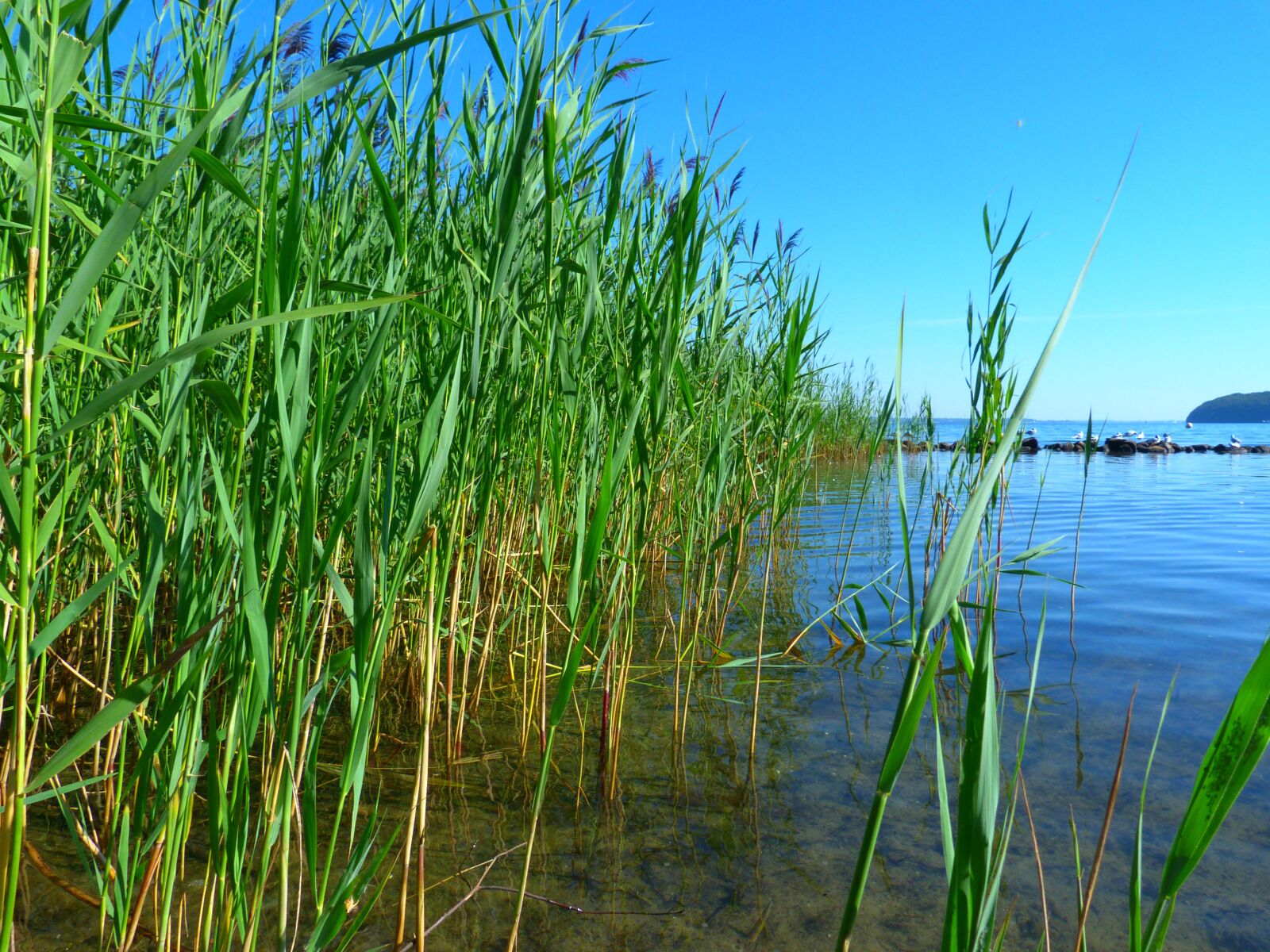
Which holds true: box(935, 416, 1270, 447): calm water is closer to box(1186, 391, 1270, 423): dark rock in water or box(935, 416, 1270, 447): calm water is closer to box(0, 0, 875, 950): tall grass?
box(0, 0, 875, 950): tall grass

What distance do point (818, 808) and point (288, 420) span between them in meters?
1.63

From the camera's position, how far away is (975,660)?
80 centimetres

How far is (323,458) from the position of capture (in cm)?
116

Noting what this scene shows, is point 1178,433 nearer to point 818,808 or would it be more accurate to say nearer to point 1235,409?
point 818,808

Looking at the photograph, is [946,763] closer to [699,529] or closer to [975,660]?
[699,529]

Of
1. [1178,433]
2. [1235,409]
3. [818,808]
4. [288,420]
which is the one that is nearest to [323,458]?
[288,420]

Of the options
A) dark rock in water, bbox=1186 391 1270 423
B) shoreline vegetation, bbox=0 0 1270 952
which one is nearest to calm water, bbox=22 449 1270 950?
shoreline vegetation, bbox=0 0 1270 952

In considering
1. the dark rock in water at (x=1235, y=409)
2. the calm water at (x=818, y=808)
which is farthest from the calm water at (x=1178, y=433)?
the dark rock in water at (x=1235, y=409)

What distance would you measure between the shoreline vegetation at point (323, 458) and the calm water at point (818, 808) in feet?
0.27

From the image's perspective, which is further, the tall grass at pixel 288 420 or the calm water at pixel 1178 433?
the calm water at pixel 1178 433

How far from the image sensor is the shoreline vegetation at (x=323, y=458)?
849 mm

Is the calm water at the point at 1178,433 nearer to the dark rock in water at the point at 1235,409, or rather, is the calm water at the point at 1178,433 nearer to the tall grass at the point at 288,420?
the tall grass at the point at 288,420

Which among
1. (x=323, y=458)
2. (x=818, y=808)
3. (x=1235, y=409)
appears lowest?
(x=818, y=808)

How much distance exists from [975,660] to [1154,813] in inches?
68.2
